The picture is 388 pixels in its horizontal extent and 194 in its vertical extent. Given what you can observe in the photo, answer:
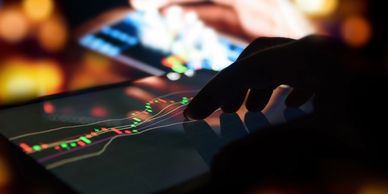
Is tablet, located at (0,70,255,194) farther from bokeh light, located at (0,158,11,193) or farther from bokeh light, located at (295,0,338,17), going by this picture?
bokeh light, located at (295,0,338,17)

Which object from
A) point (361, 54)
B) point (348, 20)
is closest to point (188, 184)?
point (361, 54)

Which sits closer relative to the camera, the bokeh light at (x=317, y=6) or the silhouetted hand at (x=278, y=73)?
the silhouetted hand at (x=278, y=73)

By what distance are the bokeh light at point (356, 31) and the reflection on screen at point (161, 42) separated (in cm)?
20

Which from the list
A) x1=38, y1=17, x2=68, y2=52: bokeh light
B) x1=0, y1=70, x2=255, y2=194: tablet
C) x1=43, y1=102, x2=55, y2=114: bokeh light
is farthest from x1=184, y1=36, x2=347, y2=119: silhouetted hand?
x1=38, y1=17, x2=68, y2=52: bokeh light

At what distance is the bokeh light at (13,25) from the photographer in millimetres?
948

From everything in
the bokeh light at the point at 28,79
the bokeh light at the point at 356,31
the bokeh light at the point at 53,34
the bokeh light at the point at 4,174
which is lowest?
the bokeh light at the point at 4,174

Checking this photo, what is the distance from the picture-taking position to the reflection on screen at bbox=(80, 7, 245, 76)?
0.92 meters

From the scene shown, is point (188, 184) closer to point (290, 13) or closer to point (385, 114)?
point (385, 114)

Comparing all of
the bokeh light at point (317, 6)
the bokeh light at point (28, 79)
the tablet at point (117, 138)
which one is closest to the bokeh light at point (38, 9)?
the bokeh light at point (28, 79)

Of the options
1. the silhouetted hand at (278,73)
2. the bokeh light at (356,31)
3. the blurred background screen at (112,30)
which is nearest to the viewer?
the silhouetted hand at (278,73)

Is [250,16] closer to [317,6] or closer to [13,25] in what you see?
[317,6]

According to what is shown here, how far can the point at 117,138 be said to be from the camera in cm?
55

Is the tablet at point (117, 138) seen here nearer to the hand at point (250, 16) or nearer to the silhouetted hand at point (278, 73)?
the silhouetted hand at point (278, 73)

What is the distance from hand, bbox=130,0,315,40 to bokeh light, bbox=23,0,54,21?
0.60 ft
